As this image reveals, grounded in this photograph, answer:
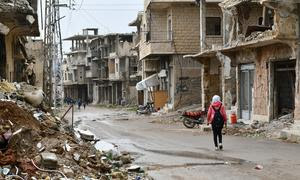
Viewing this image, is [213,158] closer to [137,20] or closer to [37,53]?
[37,53]

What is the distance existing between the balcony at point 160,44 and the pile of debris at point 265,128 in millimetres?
18566

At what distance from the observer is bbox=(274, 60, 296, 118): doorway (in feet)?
82.5

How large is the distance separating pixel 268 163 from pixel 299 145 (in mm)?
5086

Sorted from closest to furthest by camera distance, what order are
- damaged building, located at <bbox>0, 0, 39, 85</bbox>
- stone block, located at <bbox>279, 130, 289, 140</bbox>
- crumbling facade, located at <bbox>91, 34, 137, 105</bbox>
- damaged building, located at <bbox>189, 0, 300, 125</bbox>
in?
1. damaged building, located at <bbox>0, 0, 39, 85</bbox>
2. stone block, located at <bbox>279, 130, 289, 140</bbox>
3. damaged building, located at <bbox>189, 0, 300, 125</bbox>
4. crumbling facade, located at <bbox>91, 34, 137, 105</bbox>

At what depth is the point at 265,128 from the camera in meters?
23.8

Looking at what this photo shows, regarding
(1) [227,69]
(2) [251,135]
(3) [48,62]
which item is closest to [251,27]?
(1) [227,69]

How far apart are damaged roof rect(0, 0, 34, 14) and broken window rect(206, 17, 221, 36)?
86.0ft

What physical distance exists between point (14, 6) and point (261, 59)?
13.2 meters

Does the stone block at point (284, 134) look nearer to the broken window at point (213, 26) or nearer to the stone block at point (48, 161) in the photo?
the stone block at point (48, 161)

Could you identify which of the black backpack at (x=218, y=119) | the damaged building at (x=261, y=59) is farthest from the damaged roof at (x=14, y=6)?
the damaged building at (x=261, y=59)

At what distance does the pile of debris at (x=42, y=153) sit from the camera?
9.50 m

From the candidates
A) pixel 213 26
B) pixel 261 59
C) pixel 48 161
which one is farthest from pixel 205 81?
pixel 48 161

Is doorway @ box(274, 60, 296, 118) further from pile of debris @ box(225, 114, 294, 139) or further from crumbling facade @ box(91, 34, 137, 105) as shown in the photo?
crumbling facade @ box(91, 34, 137, 105)

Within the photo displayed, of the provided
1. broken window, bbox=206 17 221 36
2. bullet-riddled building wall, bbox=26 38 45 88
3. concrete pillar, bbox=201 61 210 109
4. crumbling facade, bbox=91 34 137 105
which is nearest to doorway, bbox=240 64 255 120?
concrete pillar, bbox=201 61 210 109
